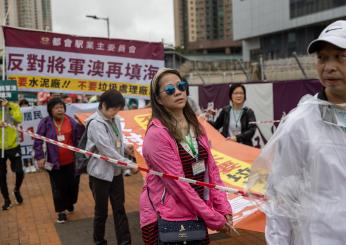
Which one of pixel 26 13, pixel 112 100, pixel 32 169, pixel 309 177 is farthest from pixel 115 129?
pixel 32 169

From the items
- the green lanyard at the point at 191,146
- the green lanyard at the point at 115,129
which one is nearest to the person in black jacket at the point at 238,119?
the green lanyard at the point at 115,129

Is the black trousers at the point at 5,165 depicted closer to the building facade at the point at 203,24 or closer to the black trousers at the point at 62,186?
the black trousers at the point at 62,186

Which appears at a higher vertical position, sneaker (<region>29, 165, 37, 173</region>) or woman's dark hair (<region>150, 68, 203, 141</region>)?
woman's dark hair (<region>150, 68, 203, 141</region>)

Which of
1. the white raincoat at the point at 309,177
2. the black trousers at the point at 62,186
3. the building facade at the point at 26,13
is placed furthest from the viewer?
the building facade at the point at 26,13

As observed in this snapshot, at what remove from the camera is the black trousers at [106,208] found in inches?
185

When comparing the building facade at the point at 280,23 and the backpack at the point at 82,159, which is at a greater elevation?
the building facade at the point at 280,23

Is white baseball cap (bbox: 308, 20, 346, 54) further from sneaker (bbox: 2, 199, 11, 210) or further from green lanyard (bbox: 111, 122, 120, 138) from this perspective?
sneaker (bbox: 2, 199, 11, 210)

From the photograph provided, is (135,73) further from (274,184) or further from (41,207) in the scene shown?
(274,184)

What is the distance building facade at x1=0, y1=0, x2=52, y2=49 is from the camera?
7.79 meters

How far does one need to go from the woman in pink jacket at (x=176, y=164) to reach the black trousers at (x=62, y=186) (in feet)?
12.4

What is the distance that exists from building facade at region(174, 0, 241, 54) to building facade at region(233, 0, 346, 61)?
48.2m

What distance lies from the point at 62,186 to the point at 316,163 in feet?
16.8

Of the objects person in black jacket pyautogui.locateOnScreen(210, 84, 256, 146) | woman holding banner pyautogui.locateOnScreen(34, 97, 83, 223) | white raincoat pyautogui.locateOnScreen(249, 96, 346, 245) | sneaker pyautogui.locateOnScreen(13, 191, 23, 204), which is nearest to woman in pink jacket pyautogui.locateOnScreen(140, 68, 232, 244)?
white raincoat pyautogui.locateOnScreen(249, 96, 346, 245)

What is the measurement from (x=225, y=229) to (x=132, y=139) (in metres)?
3.68
